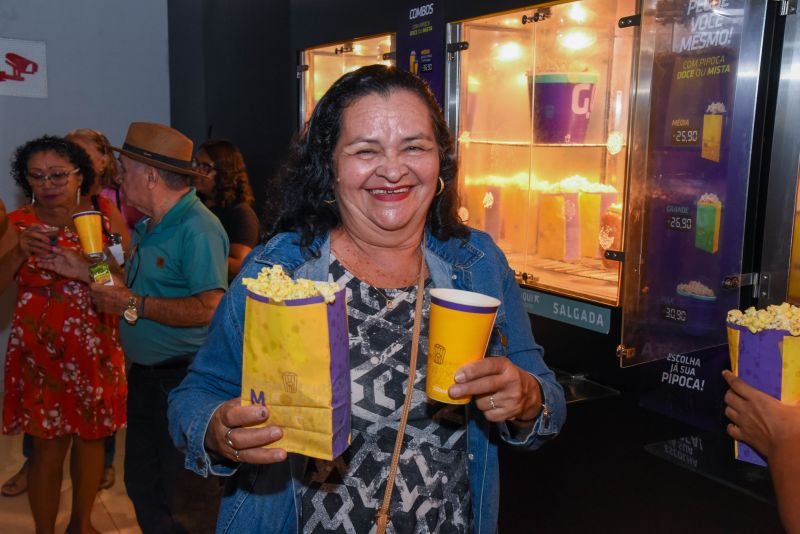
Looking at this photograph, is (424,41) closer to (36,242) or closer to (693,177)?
(693,177)

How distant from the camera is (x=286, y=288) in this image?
1.17 meters

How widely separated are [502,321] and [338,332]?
21.7 inches

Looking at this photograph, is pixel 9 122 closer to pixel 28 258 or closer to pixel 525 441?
pixel 28 258

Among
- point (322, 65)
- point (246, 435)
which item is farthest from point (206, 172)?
point (246, 435)

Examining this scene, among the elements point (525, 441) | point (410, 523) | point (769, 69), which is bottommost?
point (410, 523)

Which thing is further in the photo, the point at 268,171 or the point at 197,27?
the point at 197,27

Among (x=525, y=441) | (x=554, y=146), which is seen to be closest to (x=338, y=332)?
(x=525, y=441)

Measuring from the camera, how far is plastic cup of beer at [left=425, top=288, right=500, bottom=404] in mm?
1236

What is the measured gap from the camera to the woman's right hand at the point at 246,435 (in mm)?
1182

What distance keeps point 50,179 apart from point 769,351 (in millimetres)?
3139

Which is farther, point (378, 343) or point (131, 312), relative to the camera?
point (131, 312)

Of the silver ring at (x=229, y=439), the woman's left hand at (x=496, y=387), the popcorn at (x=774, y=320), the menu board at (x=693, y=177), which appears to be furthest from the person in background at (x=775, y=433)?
the silver ring at (x=229, y=439)

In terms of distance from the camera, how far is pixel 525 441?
4.90 feet

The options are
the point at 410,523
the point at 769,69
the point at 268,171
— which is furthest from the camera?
the point at 268,171
